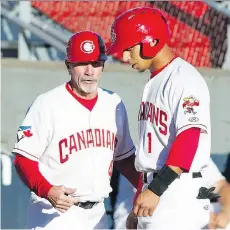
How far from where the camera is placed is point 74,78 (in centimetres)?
424

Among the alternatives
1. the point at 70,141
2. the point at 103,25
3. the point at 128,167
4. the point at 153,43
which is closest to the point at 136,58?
the point at 153,43

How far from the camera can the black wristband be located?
3500 mm

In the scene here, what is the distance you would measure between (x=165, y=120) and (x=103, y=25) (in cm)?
375

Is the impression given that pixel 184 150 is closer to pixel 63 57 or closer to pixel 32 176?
pixel 32 176

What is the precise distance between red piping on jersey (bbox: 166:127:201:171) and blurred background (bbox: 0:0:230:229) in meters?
1.03

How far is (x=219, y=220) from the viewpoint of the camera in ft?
14.1

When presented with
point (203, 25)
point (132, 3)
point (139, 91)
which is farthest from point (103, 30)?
point (139, 91)

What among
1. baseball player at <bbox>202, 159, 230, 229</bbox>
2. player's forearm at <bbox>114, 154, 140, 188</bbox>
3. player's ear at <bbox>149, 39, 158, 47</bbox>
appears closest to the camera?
player's ear at <bbox>149, 39, 158, 47</bbox>

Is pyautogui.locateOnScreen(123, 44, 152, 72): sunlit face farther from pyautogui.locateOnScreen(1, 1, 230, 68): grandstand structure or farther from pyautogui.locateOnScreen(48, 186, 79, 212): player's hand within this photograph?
pyautogui.locateOnScreen(1, 1, 230, 68): grandstand structure

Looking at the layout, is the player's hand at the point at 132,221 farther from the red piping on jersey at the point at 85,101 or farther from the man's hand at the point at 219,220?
the red piping on jersey at the point at 85,101

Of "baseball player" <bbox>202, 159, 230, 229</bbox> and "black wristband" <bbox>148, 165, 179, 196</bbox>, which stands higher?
"black wristband" <bbox>148, 165, 179, 196</bbox>

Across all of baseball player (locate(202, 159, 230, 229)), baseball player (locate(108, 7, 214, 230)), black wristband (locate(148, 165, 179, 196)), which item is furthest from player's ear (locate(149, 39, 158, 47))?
baseball player (locate(202, 159, 230, 229))

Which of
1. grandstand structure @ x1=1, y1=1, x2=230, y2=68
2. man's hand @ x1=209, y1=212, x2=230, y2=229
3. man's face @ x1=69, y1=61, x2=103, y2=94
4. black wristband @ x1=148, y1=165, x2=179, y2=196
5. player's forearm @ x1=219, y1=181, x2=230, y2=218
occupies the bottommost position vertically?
man's hand @ x1=209, y1=212, x2=230, y2=229

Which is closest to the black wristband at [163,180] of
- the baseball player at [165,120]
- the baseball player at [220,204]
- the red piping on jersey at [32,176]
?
the baseball player at [165,120]
